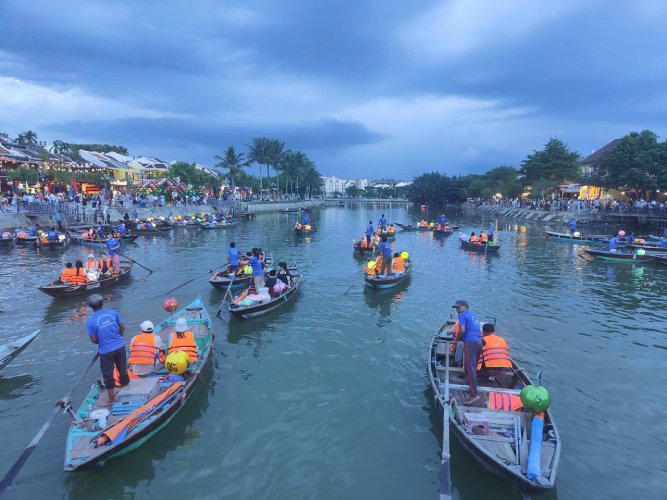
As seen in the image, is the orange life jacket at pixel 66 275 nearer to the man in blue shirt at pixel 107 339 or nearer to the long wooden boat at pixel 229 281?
the long wooden boat at pixel 229 281

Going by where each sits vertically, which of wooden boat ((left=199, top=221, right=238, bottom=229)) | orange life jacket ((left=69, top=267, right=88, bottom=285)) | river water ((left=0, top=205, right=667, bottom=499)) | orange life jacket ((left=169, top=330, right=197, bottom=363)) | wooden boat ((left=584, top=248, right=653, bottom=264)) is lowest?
river water ((left=0, top=205, right=667, bottom=499))

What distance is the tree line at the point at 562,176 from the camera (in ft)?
158

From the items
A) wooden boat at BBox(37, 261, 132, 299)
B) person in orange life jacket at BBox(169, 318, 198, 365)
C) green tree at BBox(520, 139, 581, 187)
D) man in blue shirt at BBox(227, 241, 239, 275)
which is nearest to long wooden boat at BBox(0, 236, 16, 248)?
wooden boat at BBox(37, 261, 132, 299)

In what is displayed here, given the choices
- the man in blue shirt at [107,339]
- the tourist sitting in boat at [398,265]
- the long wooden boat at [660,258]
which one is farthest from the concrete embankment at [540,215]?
the man in blue shirt at [107,339]

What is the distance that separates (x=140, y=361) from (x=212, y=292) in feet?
34.0

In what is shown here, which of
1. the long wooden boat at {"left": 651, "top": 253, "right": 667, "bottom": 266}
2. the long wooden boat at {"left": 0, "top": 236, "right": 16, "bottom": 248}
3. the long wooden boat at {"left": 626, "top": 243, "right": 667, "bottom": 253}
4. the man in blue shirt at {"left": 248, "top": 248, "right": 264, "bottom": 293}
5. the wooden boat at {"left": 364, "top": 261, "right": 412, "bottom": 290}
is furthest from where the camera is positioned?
the long wooden boat at {"left": 0, "top": 236, "right": 16, "bottom": 248}

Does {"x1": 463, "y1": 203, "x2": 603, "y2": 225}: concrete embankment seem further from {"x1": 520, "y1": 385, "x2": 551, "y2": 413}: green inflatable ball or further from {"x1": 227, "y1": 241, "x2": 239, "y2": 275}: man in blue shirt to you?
{"x1": 520, "y1": 385, "x2": 551, "y2": 413}: green inflatable ball

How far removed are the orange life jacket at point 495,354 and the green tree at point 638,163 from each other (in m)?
51.3

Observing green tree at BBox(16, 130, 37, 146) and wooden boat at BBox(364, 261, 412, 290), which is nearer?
wooden boat at BBox(364, 261, 412, 290)

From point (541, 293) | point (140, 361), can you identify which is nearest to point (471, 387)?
point (140, 361)

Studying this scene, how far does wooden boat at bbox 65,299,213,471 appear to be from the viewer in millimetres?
7151

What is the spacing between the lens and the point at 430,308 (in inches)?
706

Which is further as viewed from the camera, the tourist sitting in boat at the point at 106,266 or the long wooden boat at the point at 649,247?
the long wooden boat at the point at 649,247

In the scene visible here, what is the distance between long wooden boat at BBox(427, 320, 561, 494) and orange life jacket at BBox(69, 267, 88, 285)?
16.6 meters
